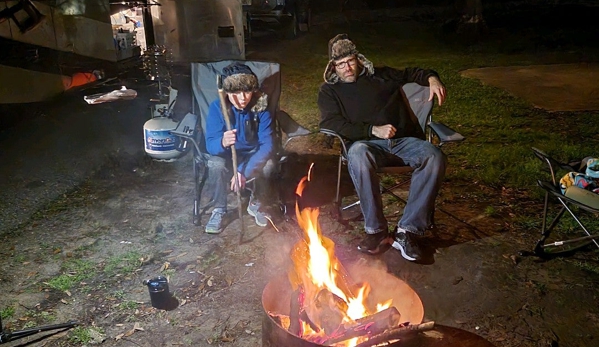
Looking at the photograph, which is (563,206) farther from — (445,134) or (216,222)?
(216,222)

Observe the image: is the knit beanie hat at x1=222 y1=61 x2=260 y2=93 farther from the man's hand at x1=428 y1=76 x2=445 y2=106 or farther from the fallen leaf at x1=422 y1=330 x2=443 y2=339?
the fallen leaf at x1=422 y1=330 x2=443 y2=339

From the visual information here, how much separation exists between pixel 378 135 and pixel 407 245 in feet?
2.68

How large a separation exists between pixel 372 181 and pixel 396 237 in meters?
0.44

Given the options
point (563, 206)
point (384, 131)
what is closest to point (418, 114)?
point (384, 131)

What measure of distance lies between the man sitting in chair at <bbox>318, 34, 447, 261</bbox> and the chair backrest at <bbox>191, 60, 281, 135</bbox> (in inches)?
23.6

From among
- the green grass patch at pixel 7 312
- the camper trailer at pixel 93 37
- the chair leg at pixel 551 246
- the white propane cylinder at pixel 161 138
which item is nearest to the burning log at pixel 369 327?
the chair leg at pixel 551 246

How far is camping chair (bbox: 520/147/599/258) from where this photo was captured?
316 cm

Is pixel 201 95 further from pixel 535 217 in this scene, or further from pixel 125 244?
pixel 535 217

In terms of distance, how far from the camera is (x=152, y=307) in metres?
3.13

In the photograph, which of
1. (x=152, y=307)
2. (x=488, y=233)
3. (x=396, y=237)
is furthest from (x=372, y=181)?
(x=152, y=307)

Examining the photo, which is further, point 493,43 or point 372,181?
point 493,43

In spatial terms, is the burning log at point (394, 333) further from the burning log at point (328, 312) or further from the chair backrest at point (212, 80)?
the chair backrest at point (212, 80)

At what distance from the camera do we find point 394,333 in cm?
217

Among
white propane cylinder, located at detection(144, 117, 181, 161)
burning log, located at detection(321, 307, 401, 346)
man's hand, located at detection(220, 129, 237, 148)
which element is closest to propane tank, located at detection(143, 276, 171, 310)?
man's hand, located at detection(220, 129, 237, 148)
